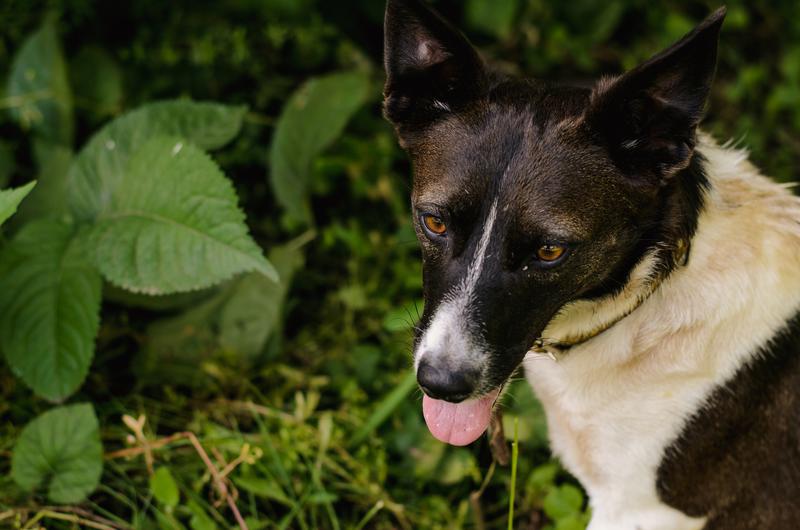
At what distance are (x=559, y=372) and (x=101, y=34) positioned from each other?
10.3ft

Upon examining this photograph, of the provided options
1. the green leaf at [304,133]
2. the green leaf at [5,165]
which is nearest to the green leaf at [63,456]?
the green leaf at [5,165]

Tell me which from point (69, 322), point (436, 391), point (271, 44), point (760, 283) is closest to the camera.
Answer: point (436, 391)

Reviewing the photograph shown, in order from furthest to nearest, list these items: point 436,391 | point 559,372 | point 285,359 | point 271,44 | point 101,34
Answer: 1. point 271,44
2. point 101,34
3. point 285,359
4. point 559,372
5. point 436,391

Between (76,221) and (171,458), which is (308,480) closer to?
(171,458)

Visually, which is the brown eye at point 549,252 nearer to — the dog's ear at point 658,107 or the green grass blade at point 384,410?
the dog's ear at point 658,107

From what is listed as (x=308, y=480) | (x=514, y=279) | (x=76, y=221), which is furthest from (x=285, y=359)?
(x=514, y=279)

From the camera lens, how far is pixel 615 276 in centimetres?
269

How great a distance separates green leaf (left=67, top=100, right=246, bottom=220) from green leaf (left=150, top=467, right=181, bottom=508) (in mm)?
1136

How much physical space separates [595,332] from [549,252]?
0.41m

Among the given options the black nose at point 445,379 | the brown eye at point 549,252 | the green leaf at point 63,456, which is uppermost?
the brown eye at point 549,252

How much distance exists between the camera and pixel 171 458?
3.60 metres

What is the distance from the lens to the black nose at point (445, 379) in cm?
247

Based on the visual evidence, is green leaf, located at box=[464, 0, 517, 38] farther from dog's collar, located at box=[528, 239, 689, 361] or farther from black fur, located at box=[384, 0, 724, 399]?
dog's collar, located at box=[528, 239, 689, 361]

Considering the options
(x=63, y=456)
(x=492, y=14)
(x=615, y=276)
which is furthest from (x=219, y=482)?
(x=492, y=14)
